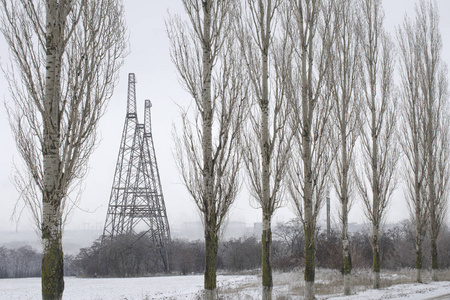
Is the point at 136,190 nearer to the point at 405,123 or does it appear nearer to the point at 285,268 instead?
the point at 285,268

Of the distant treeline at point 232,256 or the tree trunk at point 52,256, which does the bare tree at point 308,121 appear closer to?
the tree trunk at point 52,256

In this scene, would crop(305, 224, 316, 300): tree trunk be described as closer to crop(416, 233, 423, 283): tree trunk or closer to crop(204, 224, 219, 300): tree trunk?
crop(204, 224, 219, 300): tree trunk

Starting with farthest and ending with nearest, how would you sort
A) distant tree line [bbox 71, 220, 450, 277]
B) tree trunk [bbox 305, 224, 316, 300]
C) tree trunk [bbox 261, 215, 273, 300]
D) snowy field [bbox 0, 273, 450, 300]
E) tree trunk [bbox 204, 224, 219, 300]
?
distant tree line [bbox 71, 220, 450, 277]
snowy field [bbox 0, 273, 450, 300]
tree trunk [bbox 305, 224, 316, 300]
tree trunk [bbox 261, 215, 273, 300]
tree trunk [bbox 204, 224, 219, 300]

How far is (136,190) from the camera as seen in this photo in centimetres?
3509

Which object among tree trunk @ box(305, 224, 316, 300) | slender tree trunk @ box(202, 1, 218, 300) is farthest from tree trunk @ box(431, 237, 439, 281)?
slender tree trunk @ box(202, 1, 218, 300)

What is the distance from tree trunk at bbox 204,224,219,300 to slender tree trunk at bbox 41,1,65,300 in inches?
111

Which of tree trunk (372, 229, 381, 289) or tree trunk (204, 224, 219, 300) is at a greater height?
tree trunk (204, 224, 219, 300)

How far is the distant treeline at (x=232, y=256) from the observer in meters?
31.2

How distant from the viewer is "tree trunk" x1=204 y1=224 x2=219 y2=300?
8.00 m

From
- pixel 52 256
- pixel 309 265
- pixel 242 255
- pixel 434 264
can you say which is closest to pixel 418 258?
pixel 434 264

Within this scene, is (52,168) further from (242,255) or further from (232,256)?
(232,256)

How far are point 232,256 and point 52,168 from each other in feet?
137

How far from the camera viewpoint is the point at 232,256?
46.7m

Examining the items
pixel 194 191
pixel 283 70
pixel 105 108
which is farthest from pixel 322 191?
pixel 105 108
